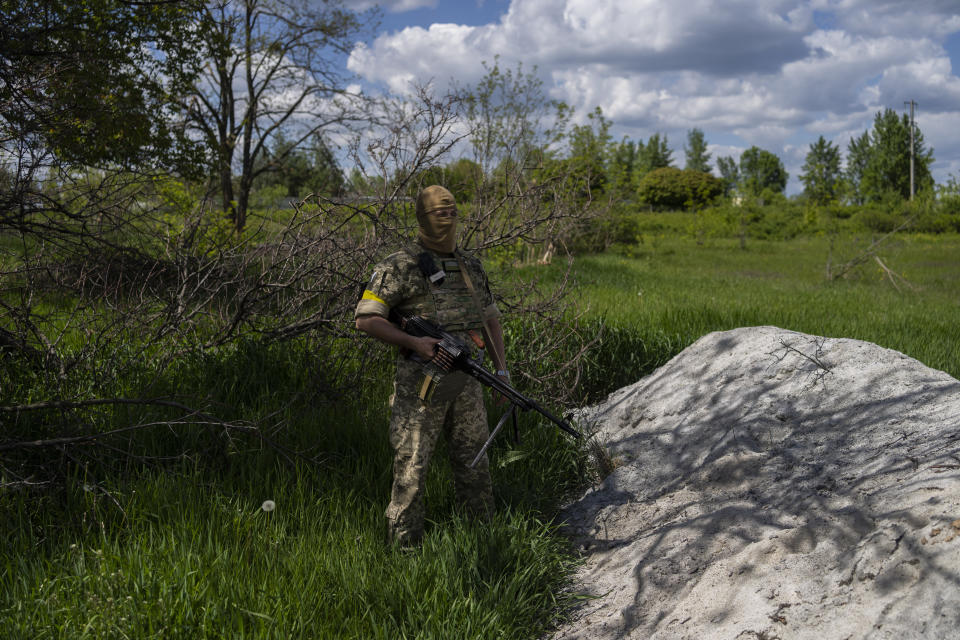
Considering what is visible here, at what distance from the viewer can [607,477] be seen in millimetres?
4289

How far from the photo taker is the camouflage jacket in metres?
3.25

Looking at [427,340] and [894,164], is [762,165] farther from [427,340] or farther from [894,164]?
[427,340]

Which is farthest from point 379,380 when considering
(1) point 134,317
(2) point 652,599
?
(2) point 652,599

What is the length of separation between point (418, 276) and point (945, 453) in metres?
2.55

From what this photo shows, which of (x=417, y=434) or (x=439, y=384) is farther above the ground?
(x=439, y=384)

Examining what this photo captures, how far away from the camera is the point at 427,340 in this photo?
10.4 ft

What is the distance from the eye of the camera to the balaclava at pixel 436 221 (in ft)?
10.7

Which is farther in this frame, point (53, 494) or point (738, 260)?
point (738, 260)

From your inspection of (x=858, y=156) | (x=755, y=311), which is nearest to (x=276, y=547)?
(x=755, y=311)

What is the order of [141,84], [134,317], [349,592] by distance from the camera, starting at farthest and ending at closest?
[141,84]
[134,317]
[349,592]

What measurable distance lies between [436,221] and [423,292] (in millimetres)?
354

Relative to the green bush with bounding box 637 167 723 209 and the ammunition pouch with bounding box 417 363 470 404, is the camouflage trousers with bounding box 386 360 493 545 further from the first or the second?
the green bush with bounding box 637 167 723 209

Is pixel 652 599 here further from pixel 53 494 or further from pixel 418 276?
pixel 53 494

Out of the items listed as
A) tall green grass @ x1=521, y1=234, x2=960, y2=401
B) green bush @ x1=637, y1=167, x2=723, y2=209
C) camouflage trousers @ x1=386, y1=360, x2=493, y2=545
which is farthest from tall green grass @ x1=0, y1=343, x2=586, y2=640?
green bush @ x1=637, y1=167, x2=723, y2=209
